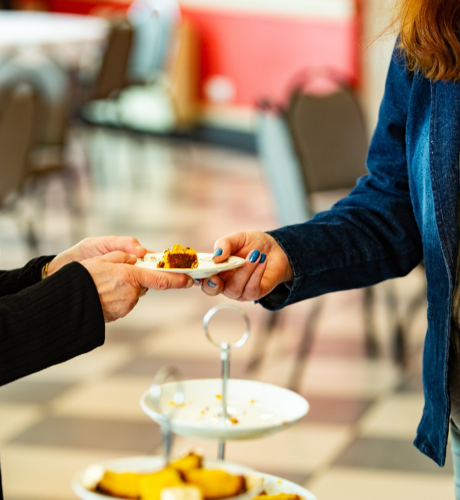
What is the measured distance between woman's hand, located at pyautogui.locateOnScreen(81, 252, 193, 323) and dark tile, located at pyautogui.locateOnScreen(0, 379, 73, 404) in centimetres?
175

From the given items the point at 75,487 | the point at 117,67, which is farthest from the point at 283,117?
the point at 117,67

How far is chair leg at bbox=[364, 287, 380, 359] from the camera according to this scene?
314 centimetres

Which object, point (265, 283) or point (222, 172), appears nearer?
point (265, 283)

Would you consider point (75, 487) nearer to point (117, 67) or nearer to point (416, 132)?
point (416, 132)

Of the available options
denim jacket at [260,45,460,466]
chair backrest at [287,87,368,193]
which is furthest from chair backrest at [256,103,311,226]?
denim jacket at [260,45,460,466]

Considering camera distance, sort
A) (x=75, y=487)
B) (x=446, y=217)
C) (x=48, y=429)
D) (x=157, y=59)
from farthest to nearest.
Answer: (x=157, y=59), (x=48, y=429), (x=446, y=217), (x=75, y=487)

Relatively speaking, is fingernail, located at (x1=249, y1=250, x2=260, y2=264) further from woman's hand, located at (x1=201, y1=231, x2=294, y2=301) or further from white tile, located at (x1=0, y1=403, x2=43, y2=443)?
white tile, located at (x1=0, y1=403, x2=43, y2=443)

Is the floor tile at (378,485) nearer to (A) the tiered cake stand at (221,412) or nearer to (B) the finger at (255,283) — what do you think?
(B) the finger at (255,283)

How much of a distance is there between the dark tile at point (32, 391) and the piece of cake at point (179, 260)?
174cm

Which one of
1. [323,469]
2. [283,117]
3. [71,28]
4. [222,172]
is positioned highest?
[71,28]

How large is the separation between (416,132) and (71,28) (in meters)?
6.55

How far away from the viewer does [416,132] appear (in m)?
1.11

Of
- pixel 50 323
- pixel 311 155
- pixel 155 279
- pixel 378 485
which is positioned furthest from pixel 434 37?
pixel 311 155

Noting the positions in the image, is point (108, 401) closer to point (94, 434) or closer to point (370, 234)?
point (94, 434)
